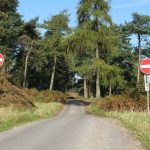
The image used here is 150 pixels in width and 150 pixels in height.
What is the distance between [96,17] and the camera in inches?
1825

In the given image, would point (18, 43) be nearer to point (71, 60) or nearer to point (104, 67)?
point (71, 60)

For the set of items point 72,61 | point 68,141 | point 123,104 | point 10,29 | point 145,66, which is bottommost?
point 68,141

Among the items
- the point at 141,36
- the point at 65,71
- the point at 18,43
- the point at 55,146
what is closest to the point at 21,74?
the point at 18,43

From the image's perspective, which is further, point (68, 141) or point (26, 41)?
point (26, 41)

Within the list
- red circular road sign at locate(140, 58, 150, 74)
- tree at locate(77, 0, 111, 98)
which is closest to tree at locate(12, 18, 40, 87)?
tree at locate(77, 0, 111, 98)

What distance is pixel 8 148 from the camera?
37.5ft

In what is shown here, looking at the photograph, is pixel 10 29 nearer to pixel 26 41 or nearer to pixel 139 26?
pixel 26 41

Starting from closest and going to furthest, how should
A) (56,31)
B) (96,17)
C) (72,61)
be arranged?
(96,17)
(56,31)
(72,61)

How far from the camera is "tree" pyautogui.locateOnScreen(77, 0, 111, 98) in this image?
46.2m

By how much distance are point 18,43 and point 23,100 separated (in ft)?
146

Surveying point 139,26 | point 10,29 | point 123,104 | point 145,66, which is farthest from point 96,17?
point 139,26

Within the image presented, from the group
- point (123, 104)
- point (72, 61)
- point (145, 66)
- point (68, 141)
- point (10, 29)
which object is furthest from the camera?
point (72, 61)

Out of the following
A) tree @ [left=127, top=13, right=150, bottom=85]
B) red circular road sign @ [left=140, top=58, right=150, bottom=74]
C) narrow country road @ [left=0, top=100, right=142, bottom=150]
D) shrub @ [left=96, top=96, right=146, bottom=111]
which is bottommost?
narrow country road @ [left=0, top=100, right=142, bottom=150]

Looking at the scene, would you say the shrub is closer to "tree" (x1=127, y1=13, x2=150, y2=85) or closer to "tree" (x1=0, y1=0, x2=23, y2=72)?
"tree" (x1=0, y1=0, x2=23, y2=72)
